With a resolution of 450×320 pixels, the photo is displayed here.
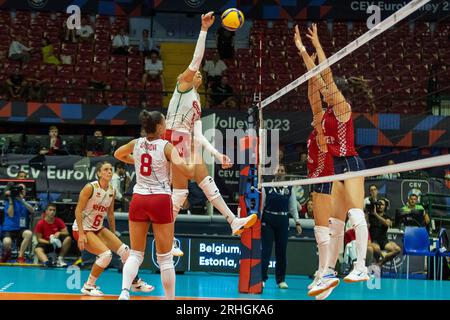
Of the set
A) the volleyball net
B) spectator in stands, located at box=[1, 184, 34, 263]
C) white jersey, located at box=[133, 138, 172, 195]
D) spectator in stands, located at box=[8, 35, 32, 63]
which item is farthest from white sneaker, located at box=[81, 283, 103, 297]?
spectator in stands, located at box=[8, 35, 32, 63]

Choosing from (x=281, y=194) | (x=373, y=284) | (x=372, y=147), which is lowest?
(x=373, y=284)

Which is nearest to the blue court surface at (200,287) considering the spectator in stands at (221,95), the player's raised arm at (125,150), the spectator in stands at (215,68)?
the player's raised arm at (125,150)

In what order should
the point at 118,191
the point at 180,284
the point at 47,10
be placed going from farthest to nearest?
1. the point at 47,10
2. the point at 118,191
3. the point at 180,284

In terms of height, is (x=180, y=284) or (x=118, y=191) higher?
(x=118, y=191)

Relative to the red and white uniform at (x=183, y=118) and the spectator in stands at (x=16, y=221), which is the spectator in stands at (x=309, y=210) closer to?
the spectator in stands at (x=16, y=221)

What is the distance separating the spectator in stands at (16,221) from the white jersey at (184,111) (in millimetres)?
7563

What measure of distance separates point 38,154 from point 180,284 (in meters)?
7.17

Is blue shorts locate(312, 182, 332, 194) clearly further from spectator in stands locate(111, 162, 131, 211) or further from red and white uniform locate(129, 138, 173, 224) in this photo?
spectator in stands locate(111, 162, 131, 211)

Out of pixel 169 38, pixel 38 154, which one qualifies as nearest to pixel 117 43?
pixel 169 38

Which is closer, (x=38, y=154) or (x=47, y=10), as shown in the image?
(x=38, y=154)

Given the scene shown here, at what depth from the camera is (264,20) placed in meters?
27.9

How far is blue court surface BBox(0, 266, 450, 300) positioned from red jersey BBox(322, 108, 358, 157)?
3.01 meters

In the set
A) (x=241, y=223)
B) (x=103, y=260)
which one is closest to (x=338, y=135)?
(x=241, y=223)

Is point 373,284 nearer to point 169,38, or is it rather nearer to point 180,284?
point 180,284
